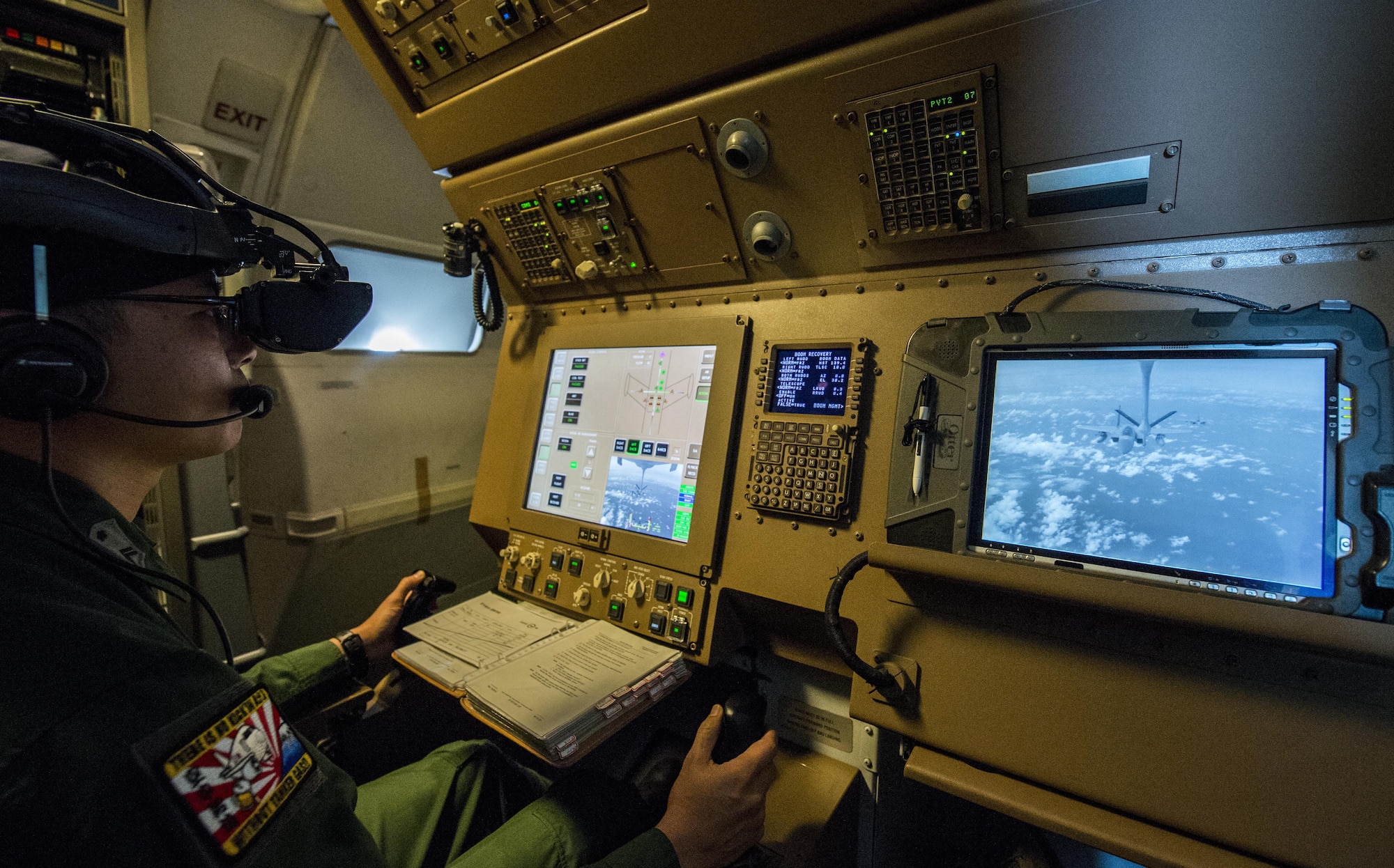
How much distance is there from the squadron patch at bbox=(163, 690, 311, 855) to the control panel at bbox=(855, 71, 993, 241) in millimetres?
1542

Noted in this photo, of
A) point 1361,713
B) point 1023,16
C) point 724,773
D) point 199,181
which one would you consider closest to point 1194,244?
point 1023,16

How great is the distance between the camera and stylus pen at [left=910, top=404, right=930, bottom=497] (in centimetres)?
131

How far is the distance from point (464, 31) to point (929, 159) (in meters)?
1.37

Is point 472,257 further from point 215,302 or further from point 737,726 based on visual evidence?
point 737,726

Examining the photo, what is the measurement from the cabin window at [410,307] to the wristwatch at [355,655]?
1.50 m

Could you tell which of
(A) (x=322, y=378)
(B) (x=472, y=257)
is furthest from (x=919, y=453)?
(A) (x=322, y=378)

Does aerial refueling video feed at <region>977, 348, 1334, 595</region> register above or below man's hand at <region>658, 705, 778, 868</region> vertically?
above

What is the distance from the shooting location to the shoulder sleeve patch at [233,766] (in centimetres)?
68

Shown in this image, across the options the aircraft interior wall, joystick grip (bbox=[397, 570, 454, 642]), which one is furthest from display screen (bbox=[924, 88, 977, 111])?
the aircraft interior wall

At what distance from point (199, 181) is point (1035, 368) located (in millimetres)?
1663

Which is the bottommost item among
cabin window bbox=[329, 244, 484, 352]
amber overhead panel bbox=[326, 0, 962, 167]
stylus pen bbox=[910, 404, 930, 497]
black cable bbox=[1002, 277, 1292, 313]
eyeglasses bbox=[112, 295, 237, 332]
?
stylus pen bbox=[910, 404, 930, 497]

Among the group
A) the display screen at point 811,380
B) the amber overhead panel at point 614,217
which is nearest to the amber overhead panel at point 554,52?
the amber overhead panel at point 614,217

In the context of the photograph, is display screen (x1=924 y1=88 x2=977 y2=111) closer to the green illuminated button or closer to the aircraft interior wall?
the green illuminated button

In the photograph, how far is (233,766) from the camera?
737 mm
